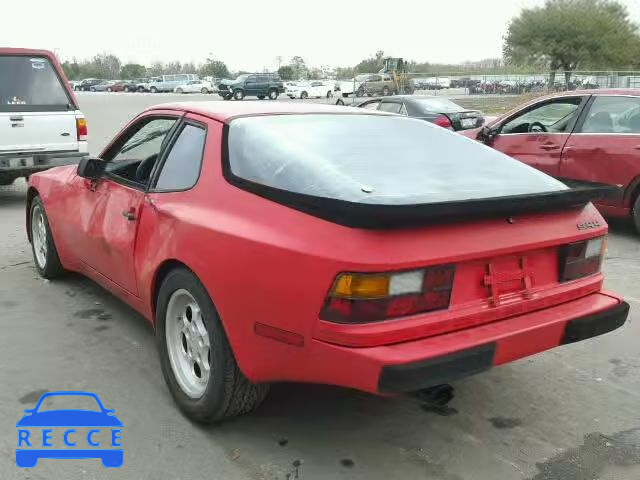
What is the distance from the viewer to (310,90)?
1901 inches

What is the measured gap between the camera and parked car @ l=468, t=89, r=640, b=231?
6.70 meters

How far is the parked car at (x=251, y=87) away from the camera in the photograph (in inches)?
1742

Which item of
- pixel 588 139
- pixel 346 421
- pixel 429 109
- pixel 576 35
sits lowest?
pixel 346 421

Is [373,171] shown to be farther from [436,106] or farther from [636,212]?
[436,106]

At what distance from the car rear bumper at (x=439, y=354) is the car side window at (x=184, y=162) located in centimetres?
121

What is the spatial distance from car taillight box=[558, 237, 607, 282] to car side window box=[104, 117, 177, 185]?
2.17 metres

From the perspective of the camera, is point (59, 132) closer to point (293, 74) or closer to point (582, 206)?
point (582, 206)

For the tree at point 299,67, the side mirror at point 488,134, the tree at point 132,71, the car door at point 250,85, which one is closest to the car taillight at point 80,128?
the side mirror at point 488,134

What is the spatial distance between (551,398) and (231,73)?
10270cm

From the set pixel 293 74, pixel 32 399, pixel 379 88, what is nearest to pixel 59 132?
pixel 32 399

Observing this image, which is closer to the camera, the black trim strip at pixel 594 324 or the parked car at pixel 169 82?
the black trim strip at pixel 594 324

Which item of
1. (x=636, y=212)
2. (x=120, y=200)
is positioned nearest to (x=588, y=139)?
(x=636, y=212)

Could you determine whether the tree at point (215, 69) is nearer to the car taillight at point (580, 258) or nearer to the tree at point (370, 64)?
the tree at point (370, 64)

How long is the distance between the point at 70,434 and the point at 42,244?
265 centimetres
